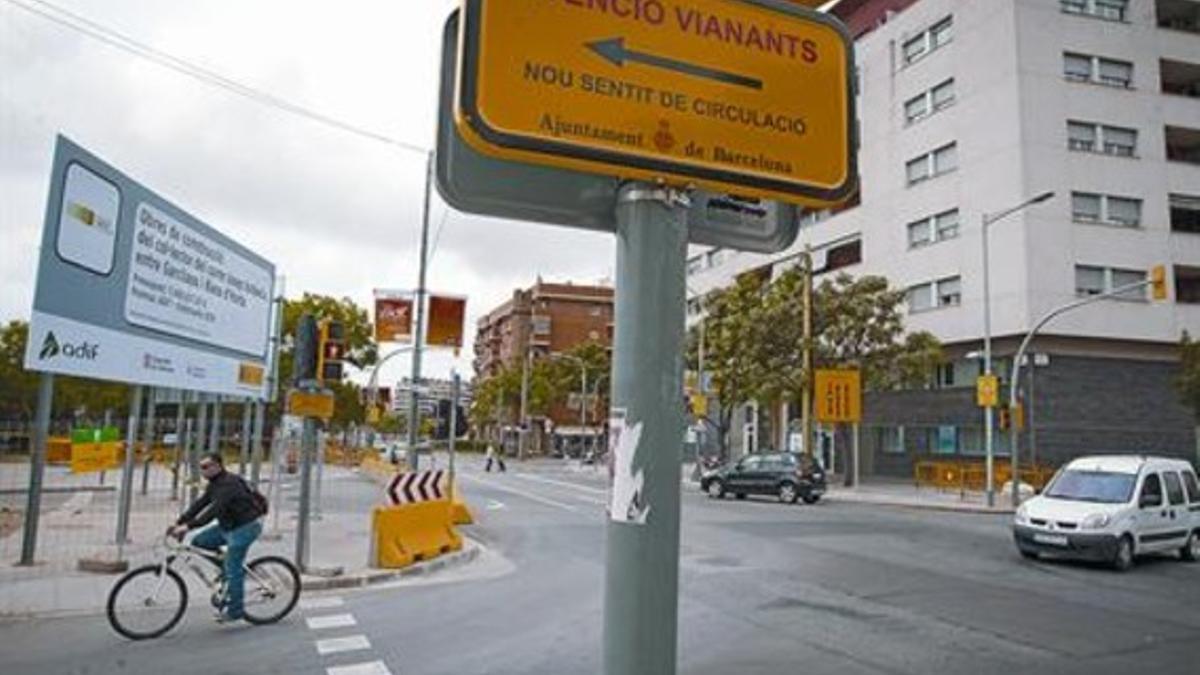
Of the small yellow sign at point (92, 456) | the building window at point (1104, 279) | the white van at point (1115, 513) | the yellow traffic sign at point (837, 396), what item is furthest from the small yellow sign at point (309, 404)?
the building window at point (1104, 279)

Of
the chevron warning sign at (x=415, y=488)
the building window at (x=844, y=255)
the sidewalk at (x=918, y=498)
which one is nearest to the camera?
the chevron warning sign at (x=415, y=488)

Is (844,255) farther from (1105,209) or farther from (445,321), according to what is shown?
(445,321)

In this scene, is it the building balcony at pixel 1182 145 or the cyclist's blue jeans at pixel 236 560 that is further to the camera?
the building balcony at pixel 1182 145

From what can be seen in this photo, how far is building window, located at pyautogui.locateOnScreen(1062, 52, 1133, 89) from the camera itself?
40.9 m

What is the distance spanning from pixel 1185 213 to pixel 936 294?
34.3 ft

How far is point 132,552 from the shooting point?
15227 millimetres

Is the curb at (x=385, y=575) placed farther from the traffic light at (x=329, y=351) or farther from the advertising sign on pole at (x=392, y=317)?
the advertising sign on pole at (x=392, y=317)

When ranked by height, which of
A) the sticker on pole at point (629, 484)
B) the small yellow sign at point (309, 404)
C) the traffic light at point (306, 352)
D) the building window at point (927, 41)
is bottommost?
the sticker on pole at point (629, 484)

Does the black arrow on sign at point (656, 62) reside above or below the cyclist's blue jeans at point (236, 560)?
above

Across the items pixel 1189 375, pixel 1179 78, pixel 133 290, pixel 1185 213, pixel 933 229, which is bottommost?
pixel 133 290

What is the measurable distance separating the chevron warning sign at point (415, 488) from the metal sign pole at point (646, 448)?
13.2 metres

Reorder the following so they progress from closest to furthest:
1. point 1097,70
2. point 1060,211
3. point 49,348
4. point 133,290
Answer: point 49,348
point 133,290
point 1060,211
point 1097,70

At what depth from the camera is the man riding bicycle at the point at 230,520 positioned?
9.84 m

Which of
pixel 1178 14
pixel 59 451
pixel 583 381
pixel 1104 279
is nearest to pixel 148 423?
pixel 59 451
